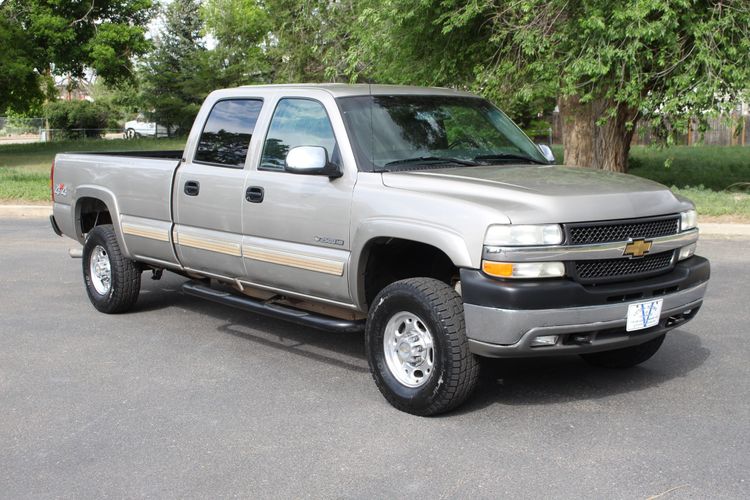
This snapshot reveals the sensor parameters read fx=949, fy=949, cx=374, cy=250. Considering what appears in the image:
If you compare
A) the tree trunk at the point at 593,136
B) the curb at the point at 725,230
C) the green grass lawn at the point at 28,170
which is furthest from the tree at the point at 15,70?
the curb at the point at 725,230

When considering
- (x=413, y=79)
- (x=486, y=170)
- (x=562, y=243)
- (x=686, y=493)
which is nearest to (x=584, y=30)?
(x=413, y=79)

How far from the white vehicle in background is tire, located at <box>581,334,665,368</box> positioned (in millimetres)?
51056

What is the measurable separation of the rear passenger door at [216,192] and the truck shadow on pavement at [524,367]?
80cm

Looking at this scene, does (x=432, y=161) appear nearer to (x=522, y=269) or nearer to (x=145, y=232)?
(x=522, y=269)

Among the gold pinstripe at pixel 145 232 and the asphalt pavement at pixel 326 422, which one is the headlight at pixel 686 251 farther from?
the gold pinstripe at pixel 145 232

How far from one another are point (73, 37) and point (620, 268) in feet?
127

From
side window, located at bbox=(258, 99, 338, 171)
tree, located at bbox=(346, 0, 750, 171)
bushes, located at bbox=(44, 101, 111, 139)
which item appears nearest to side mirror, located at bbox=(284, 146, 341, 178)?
side window, located at bbox=(258, 99, 338, 171)

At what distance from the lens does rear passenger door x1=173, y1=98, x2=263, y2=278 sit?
667 cm

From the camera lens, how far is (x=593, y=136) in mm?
17219

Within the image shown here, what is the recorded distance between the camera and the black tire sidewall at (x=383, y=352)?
5.18 meters

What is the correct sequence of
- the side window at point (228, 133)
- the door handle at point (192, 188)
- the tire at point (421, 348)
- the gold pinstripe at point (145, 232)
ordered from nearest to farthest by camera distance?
the tire at point (421, 348) < the side window at point (228, 133) < the door handle at point (192, 188) < the gold pinstripe at point (145, 232)

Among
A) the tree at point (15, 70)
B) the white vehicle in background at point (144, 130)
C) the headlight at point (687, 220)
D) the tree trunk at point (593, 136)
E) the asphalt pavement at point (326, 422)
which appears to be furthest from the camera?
the white vehicle in background at point (144, 130)

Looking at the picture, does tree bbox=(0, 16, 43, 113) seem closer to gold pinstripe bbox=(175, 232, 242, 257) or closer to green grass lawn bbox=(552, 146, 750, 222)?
green grass lawn bbox=(552, 146, 750, 222)

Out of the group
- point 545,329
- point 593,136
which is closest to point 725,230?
point 593,136
